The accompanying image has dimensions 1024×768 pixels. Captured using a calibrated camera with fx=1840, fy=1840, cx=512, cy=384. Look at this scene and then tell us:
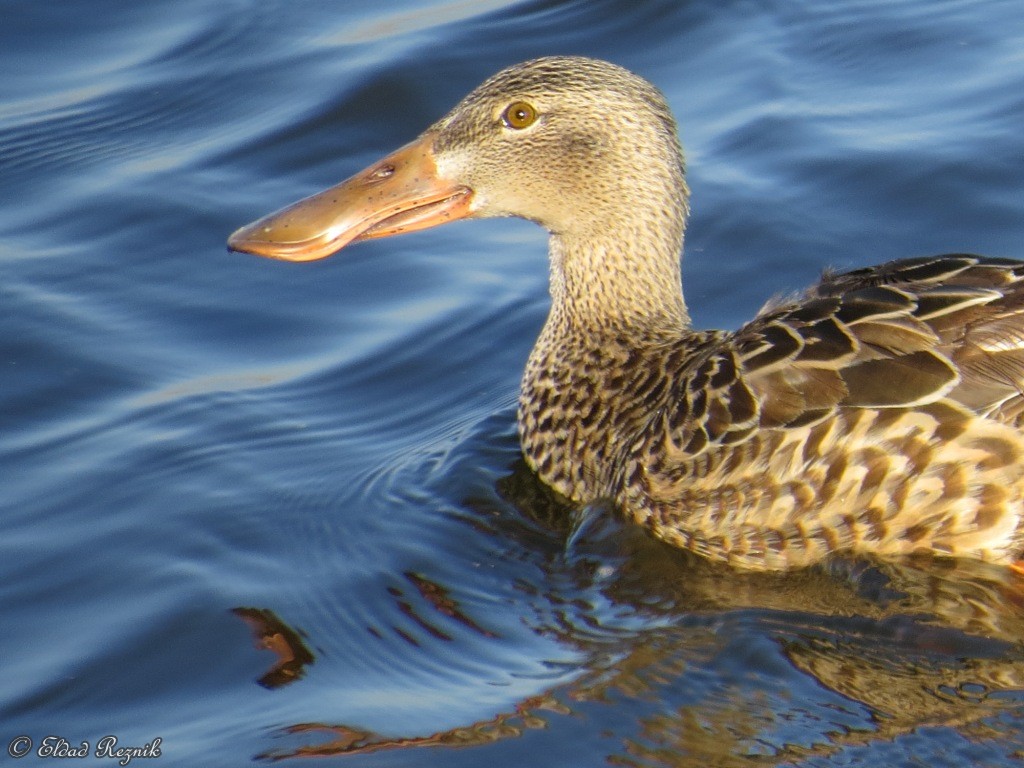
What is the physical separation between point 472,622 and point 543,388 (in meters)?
1.40

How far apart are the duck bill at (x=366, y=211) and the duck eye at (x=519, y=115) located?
31 cm

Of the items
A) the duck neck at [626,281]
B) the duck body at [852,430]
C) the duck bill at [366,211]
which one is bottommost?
the duck body at [852,430]

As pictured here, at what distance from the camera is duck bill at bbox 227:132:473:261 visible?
279 inches

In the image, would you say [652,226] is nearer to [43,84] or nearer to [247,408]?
[247,408]

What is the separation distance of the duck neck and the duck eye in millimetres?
514

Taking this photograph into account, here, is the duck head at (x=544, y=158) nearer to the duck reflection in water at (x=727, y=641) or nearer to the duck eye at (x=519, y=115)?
the duck eye at (x=519, y=115)

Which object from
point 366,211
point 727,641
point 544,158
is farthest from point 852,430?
point 366,211

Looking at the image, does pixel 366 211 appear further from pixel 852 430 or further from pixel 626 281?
Answer: pixel 852 430

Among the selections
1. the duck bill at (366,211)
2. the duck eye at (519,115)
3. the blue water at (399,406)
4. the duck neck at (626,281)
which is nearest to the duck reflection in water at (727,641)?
the blue water at (399,406)

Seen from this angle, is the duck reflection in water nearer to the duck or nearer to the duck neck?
the duck

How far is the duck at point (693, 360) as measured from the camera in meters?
5.96

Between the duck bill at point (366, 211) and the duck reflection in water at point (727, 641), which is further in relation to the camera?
the duck bill at point (366, 211)

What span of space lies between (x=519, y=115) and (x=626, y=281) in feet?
2.61

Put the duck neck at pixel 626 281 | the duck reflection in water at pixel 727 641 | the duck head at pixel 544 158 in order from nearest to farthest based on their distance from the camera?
the duck reflection in water at pixel 727 641
the duck head at pixel 544 158
the duck neck at pixel 626 281
